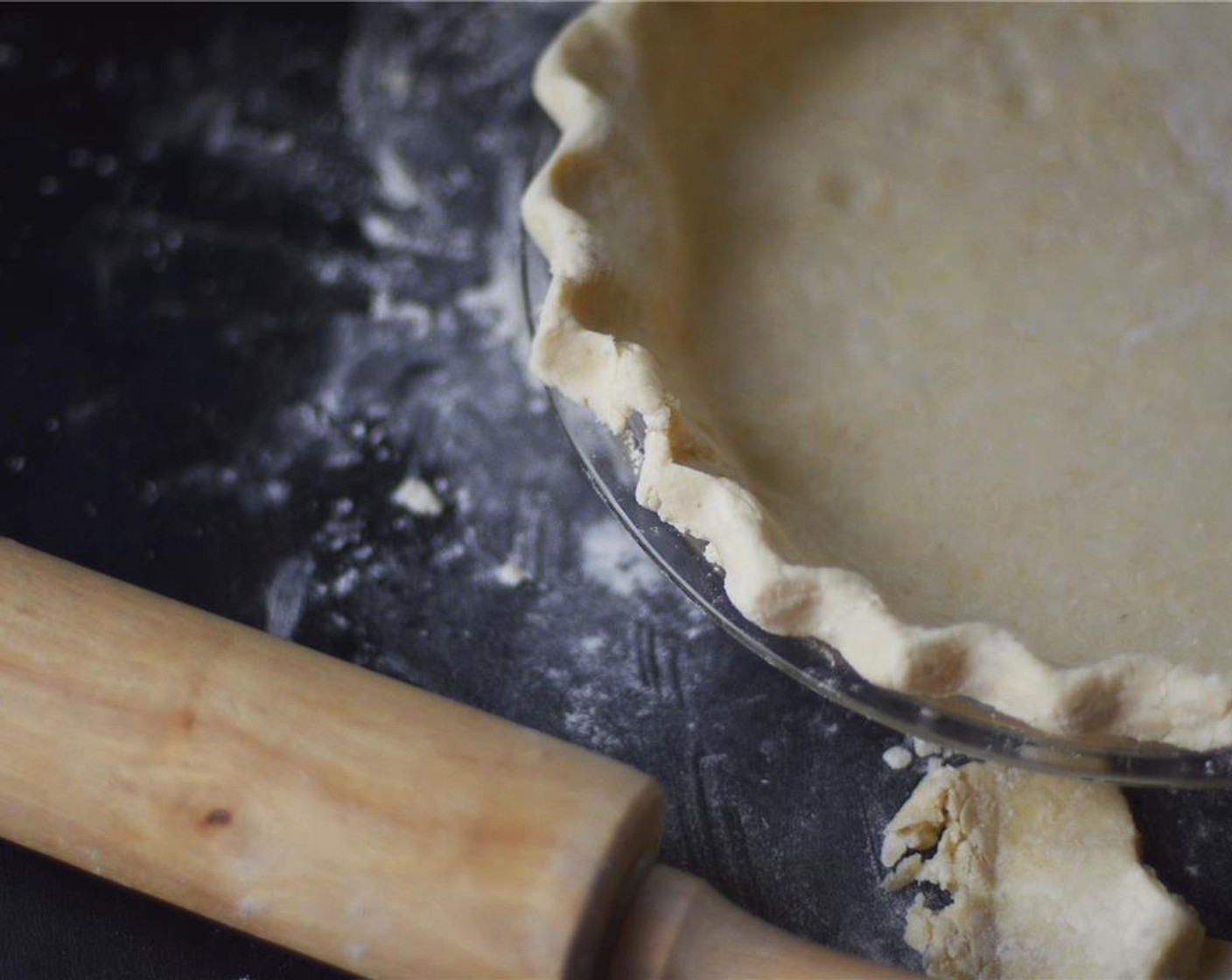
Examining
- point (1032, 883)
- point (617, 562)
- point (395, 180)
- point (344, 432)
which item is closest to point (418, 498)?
point (344, 432)

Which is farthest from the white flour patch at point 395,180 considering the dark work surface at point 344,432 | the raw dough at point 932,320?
the raw dough at point 932,320

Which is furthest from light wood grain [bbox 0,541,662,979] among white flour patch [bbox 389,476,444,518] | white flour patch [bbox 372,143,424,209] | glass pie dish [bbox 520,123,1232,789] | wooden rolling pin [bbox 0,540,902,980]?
white flour patch [bbox 372,143,424,209]

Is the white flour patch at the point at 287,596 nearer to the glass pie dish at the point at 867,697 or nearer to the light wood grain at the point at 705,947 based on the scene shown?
the glass pie dish at the point at 867,697

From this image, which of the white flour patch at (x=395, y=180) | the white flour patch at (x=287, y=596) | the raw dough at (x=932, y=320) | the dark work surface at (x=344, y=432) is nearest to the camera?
the raw dough at (x=932, y=320)

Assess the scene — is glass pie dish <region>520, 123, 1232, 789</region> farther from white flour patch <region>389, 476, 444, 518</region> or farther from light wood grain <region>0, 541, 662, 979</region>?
white flour patch <region>389, 476, 444, 518</region>

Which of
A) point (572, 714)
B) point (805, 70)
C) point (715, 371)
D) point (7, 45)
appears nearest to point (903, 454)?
point (715, 371)
